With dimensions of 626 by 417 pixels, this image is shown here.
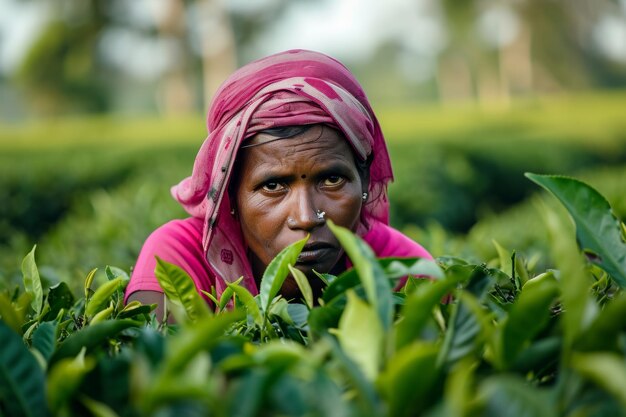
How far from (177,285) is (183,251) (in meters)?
0.76

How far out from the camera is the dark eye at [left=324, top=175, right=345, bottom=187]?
1998 millimetres

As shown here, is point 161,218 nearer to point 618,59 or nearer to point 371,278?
point 371,278

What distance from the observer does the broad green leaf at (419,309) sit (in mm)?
996

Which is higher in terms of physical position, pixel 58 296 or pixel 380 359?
pixel 380 359

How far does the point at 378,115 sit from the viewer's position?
20.1 meters

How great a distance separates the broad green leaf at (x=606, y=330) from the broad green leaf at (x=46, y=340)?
29.3 inches

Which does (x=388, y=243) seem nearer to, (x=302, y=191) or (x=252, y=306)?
(x=302, y=191)

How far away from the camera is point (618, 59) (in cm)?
5522

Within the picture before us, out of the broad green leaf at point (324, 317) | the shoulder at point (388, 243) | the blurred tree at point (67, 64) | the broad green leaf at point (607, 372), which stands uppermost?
the broad green leaf at point (607, 372)

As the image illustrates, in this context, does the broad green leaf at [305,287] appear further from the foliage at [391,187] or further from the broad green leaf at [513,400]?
the foliage at [391,187]

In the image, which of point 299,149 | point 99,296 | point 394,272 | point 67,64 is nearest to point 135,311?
point 99,296

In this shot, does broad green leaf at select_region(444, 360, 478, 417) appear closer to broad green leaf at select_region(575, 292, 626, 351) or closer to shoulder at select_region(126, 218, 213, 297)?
broad green leaf at select_region(575, 292, 626, 351)

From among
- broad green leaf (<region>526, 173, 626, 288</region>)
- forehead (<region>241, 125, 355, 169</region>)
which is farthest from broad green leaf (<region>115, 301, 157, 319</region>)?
broad green leaf (<region>526, 173, 626, 288</region>)

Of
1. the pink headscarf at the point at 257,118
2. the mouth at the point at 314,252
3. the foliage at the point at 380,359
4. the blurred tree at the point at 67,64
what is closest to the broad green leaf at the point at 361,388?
the foliage at the point at 380,359
